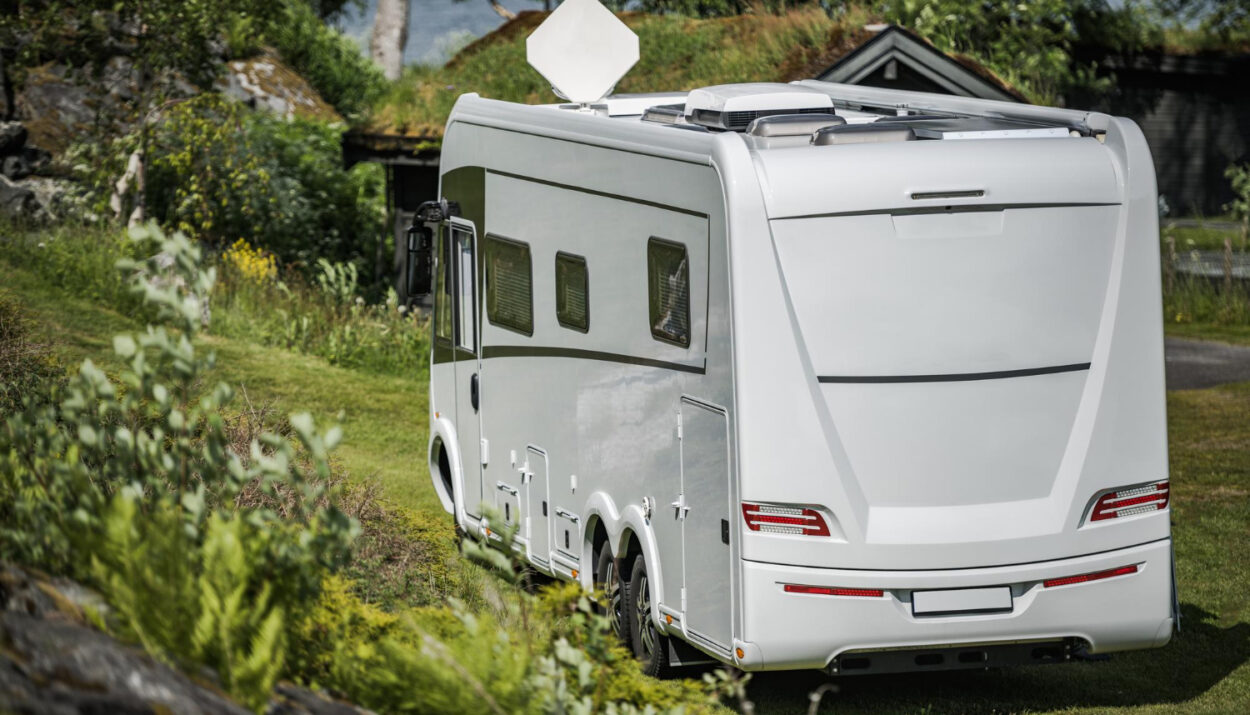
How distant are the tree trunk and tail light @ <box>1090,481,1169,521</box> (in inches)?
1140

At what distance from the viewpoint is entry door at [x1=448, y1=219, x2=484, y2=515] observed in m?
10.6

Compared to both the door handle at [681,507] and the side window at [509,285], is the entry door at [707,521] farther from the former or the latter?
the side window at [509,285]

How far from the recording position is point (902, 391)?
693cm

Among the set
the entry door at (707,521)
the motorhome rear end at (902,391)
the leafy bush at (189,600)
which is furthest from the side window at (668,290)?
the leafy bush at (189,600)

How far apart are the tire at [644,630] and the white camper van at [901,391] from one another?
11.7 inches

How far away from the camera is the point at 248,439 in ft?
29.9

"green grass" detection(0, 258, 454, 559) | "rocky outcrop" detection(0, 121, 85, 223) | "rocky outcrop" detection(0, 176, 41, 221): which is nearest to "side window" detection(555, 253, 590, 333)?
"green grass" detection(0, 258, 454, 559)

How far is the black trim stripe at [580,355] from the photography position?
7.53 m

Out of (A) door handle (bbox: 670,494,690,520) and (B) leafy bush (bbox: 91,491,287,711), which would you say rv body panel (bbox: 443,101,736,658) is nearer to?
(A) door handle (bbox: 670,494,690,520)

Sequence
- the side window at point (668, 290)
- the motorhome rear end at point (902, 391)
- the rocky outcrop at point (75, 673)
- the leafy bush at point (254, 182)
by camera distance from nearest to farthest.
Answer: the rocky outcrop at point (75, 673), the motorhome rear end at point (902, 391), the side window at point (668, 290), the leafy bush at point (254, 182)

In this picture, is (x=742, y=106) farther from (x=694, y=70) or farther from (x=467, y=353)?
(x=694, y=70)

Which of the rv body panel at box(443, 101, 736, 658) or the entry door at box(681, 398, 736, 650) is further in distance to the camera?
the rv body panel at box(443, 101, 736, 658)

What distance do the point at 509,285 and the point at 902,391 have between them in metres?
3.55

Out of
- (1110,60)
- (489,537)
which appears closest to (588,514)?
(489,537)
